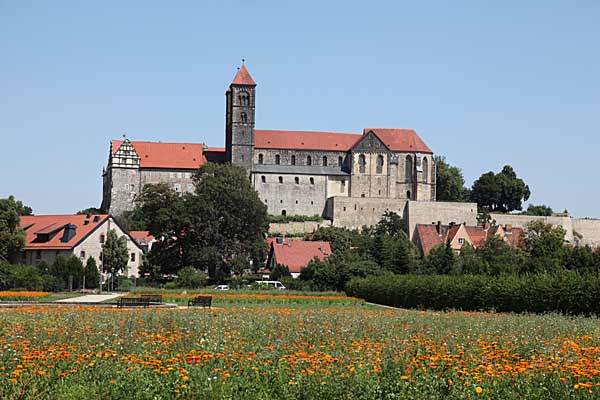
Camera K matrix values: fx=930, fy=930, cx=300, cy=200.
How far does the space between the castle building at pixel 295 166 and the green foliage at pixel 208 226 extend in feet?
147

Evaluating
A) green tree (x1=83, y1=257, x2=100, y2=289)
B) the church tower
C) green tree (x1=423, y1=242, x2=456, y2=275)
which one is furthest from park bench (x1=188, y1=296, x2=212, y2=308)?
the church tower

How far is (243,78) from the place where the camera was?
135500 mm

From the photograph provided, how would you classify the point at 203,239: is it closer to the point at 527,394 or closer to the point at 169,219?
the point at 169,219

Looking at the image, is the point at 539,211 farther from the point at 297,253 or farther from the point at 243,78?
the point at 297,253

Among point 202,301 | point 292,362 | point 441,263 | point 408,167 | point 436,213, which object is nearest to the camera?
point 292,362

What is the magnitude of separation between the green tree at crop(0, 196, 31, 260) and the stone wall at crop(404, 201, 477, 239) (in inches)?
2400

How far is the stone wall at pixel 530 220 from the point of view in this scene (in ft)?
411

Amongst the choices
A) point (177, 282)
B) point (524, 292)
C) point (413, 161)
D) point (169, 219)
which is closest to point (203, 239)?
point (169, 219)

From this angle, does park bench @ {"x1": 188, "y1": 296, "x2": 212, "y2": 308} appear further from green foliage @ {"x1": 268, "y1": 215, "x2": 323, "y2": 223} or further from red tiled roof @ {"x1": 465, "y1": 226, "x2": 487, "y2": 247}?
green foliage @ {"x1": 268, "y1": 215, "x2": 323, "y2": 223}

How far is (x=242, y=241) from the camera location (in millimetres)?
81312

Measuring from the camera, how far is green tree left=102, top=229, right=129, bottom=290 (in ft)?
244

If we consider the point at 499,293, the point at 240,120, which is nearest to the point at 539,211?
the point at 240,120

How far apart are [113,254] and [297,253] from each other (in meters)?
19.1

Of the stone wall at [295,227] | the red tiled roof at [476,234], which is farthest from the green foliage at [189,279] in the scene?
the stone wall at [295,227]
